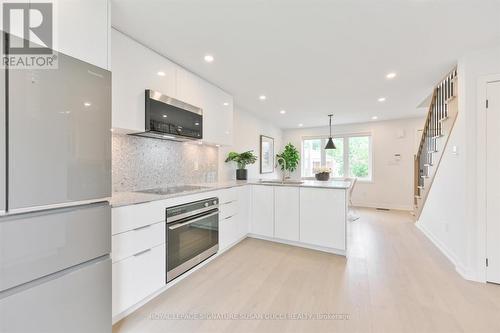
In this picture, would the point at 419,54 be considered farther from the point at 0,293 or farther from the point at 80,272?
the point at 0,293

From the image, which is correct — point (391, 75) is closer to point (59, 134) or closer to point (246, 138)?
point (246, 138)

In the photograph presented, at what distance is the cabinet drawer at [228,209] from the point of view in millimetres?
2729

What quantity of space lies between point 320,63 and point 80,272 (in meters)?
2.88

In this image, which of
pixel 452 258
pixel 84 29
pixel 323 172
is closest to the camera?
pixel 84 29

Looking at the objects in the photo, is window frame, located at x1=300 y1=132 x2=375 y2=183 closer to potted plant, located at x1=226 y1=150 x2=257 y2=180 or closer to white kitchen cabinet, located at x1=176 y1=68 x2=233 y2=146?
potted plant, located at x1=226 y1=150 x2=257 y2=180

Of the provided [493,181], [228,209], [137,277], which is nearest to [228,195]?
[228,209]

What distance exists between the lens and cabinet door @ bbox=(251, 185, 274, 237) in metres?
3.22

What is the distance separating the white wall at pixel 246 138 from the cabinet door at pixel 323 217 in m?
1.59

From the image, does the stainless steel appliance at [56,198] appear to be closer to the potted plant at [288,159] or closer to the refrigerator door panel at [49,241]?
the refrigerator door panel at [49,241]

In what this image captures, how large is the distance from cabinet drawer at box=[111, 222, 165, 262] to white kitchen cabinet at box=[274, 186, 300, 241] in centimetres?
176

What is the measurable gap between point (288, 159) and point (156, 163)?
436cm

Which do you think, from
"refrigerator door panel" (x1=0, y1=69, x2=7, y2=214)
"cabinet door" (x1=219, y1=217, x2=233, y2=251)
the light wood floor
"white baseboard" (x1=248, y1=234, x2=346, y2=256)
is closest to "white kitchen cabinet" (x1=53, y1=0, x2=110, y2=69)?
"refrigerator door panel" (x1=0, y1=69, x2=7, y2=214)

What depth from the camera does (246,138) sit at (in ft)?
15.6

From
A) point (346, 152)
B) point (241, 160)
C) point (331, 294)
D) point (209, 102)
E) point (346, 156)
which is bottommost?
point (331, 294)
